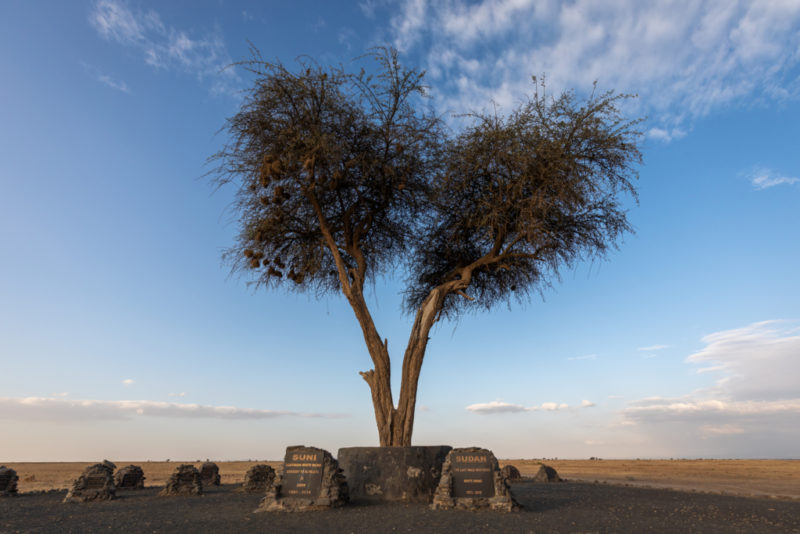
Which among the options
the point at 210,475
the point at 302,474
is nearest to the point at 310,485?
the point at 302,474

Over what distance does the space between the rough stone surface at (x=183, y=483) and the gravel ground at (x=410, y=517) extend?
6.23 feet

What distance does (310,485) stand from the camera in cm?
1135

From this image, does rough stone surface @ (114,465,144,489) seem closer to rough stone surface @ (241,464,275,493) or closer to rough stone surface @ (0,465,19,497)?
rough stone surface @ (0,465,19,497)

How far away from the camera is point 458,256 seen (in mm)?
18297

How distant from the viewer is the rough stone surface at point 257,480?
16641 mm

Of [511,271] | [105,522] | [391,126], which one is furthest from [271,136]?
[105,522]

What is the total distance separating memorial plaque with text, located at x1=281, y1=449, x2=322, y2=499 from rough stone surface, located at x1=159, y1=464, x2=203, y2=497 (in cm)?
558

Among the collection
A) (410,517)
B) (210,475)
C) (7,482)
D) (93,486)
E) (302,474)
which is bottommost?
(410,517)

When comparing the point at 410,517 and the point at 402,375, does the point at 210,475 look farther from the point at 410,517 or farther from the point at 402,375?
the point at 410,517

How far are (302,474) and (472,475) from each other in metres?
3.81

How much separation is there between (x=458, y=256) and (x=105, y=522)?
12.7 m

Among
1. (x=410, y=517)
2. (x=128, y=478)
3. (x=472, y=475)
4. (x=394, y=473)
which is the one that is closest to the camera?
(x=410, y=517)

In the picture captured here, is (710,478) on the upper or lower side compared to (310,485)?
upper

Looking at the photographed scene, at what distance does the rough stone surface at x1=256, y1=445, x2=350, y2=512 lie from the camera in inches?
436
